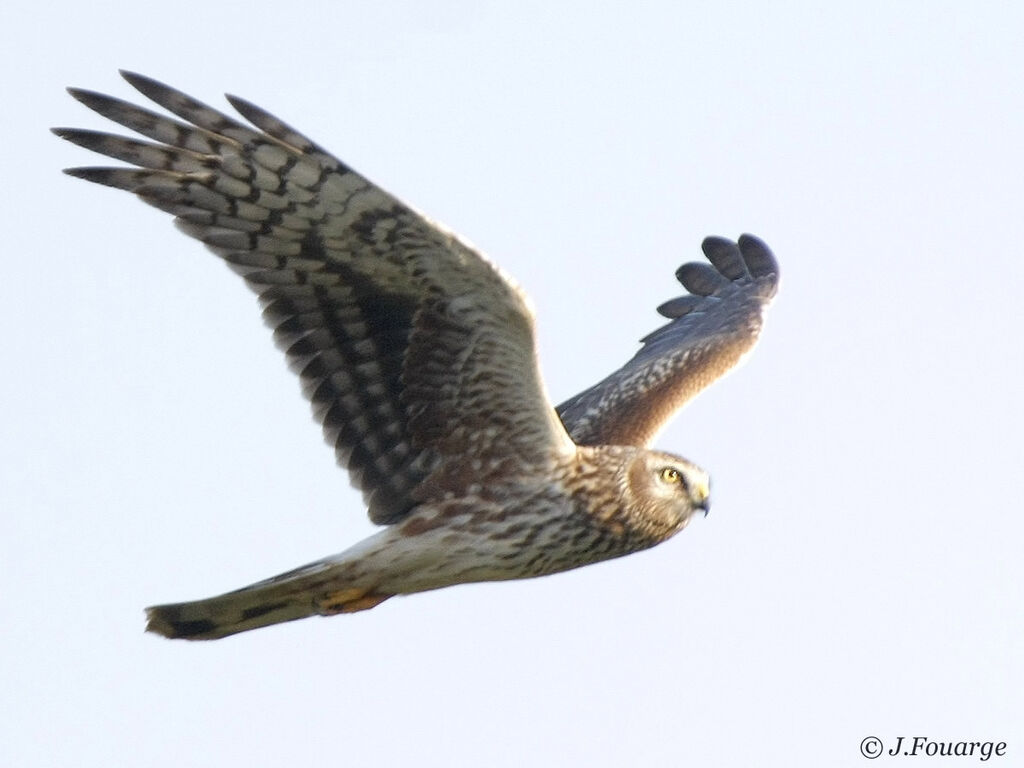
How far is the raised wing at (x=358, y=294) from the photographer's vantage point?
303 inches

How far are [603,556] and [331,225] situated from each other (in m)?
1.94

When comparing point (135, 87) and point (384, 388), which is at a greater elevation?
point (135, 87)

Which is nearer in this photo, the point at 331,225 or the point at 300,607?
the point at 331,225

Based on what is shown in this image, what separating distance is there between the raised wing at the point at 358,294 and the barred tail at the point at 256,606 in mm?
419

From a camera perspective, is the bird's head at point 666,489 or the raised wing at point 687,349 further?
the raised wing at point 687,349

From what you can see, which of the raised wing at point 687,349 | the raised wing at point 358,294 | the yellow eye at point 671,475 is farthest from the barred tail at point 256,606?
the raised wing at point 687,349

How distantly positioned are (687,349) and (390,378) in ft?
9.50

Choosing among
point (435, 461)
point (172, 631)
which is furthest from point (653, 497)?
point (172, 631)

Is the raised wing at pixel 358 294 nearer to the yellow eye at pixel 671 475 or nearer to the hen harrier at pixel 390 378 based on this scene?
the hen harrier at pixel 390 378

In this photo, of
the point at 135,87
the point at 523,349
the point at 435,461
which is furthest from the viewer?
the point at 435,461

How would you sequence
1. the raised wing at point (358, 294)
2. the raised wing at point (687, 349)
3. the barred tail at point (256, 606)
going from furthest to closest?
the raised wing at point (687, 349) < the barred tail at point (256, 606) < the raised wing at point (358, 294)

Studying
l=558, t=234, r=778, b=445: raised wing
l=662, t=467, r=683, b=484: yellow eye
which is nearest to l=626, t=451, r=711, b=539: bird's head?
l=662, t=467, r=683, b=484: yellow eye

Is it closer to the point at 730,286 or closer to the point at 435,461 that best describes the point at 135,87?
the point at 435,461

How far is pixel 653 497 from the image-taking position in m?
8.64
